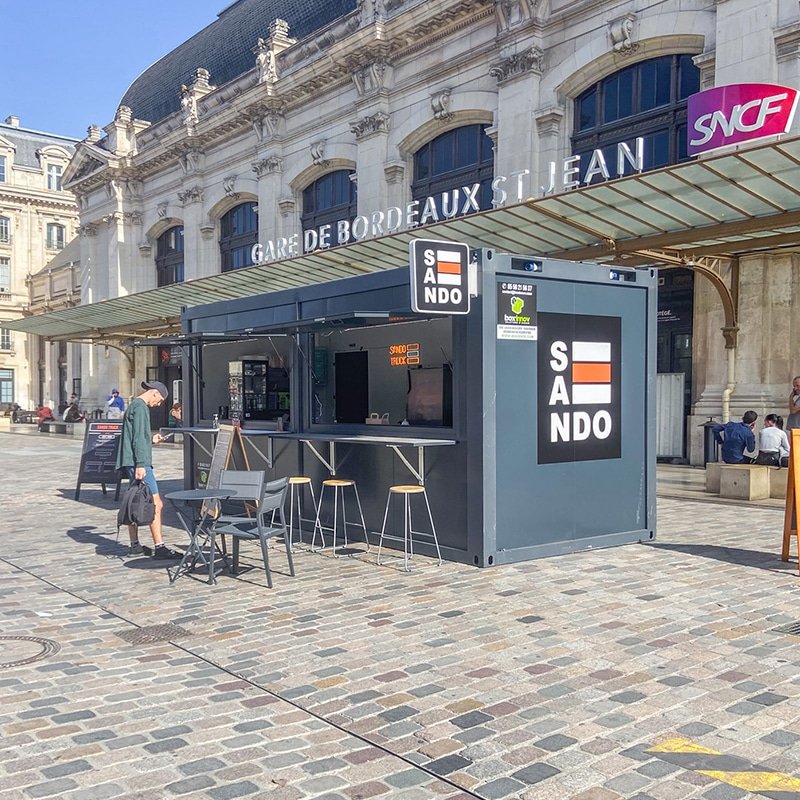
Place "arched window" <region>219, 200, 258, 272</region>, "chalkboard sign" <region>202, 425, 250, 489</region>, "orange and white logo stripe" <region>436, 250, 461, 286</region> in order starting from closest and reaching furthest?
"orange and white logo stripe" <region>436, 250, 461, 286</region>
"chalkboard sign" <region>202, 425, 250, 489</region>
"arched window" <region>219, 200, 258, 272</region>

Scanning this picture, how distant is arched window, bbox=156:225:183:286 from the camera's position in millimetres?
39531

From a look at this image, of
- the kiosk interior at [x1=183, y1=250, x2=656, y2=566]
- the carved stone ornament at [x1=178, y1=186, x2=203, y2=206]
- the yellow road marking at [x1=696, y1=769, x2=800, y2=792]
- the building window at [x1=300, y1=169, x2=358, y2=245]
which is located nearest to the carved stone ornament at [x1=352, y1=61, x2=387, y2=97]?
the building window at [x1=300, y1=169, x2=358, y2=245]

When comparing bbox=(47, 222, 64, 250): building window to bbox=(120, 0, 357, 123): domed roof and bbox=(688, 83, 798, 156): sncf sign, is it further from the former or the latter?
bbox=(688, 83, 798, 156): sncf sign

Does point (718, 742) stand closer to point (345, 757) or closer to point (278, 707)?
point (345, 757)

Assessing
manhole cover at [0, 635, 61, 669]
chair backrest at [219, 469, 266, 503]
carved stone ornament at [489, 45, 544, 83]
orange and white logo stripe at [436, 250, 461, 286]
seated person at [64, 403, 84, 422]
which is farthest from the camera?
seated person at [64, 403, 84, 422]

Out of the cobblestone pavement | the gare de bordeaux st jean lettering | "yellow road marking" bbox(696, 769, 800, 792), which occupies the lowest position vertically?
the cobblestone pavement

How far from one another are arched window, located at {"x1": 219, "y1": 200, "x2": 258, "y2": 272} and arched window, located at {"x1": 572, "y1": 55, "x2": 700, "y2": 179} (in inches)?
636

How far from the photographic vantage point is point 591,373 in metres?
9.42

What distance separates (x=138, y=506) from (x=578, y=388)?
4837 mm

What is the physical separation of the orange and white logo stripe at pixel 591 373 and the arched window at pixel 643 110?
11206mm

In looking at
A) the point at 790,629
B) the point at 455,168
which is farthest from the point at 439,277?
the point at 455,168

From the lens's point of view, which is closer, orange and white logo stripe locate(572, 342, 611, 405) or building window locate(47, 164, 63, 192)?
orange and white logo stripe locate(572, 342, 611, 405)

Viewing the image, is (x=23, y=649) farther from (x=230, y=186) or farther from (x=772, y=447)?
(x=230, y=186)

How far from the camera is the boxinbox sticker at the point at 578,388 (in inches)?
356
